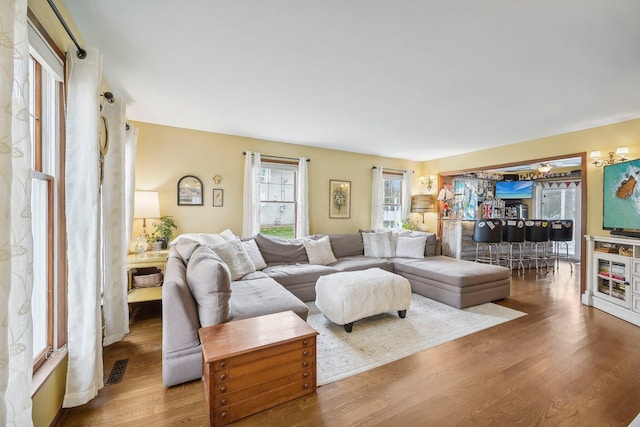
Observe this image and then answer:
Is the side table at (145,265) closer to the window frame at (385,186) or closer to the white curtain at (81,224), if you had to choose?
the white curtain at (81,224)

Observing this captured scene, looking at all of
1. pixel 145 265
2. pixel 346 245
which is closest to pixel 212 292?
pixel 145 265

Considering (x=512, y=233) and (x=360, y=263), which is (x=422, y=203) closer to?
(x=512, y=233)

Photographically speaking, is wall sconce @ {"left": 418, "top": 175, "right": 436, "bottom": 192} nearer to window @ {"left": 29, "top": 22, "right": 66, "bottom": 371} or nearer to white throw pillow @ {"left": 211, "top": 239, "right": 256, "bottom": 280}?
white throw pillow @ {"left": 211, "top": 239, "right": 256, "bottom": 280}

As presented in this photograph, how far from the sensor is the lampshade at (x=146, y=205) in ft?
11.3

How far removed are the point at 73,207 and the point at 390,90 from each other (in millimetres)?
2829

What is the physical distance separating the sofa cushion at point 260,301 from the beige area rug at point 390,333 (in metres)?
0.47

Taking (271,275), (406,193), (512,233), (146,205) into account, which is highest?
(406,193)

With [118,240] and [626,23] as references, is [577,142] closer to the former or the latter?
[626,23]

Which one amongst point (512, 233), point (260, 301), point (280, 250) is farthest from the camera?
point (512, 233)

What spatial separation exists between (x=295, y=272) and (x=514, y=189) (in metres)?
7.73

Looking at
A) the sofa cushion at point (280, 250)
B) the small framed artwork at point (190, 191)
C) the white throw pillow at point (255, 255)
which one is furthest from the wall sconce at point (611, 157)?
the small framed artwork at point (190, 191)

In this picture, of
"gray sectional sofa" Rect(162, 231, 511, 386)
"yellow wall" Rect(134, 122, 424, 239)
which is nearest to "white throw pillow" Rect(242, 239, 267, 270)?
"gray sectional sofa" Rect(162, 231, 511, 386)

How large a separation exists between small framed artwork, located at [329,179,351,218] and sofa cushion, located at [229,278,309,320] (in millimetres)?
2675

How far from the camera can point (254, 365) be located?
169 centimetres
